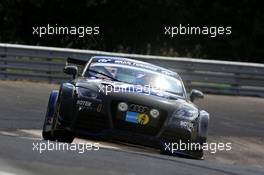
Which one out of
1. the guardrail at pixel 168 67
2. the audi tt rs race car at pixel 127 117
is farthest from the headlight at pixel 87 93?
the guardrail at pixel 168 67

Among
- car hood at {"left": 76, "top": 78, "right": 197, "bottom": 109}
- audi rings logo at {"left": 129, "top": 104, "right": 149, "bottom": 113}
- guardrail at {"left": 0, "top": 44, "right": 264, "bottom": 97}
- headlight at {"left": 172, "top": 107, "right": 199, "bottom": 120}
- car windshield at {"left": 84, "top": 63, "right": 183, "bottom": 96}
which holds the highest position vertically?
guardrail at {"left": 0, "top": 44, "right": 264, "bottom": 97}

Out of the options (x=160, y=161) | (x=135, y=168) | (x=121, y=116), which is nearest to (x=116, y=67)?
(x=121, y=116)

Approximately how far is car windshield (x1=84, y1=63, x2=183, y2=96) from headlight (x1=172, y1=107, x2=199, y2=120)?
896 millimetres

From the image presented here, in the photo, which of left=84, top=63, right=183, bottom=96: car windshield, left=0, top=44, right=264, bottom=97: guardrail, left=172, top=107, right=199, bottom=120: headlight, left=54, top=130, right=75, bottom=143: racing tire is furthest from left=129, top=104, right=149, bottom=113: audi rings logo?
left=0, top=44, right=264, bottom=97: guardrail

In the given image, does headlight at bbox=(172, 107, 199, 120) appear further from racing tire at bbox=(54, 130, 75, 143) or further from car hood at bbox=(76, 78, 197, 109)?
racing tire at bbox=(54, 130, 75, 143)

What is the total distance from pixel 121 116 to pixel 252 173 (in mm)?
2325

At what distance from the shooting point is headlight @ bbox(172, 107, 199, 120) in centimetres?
984

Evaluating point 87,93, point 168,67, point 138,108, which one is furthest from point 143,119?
point 168,67

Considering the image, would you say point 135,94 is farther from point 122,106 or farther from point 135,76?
point 135,76

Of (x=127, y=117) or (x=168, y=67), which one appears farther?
(x=168, y=67)

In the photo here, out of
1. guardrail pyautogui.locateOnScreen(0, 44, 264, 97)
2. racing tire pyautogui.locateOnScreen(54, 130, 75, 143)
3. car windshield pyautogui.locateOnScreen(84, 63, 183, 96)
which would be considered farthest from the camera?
guardrail pyautogui.locateOnScreen(0, 44, 264, 97)

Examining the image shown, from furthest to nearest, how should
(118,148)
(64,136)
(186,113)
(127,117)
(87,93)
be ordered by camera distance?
→ (118,148)
(64,136)
(186,113)
(87,93)
(127,117)

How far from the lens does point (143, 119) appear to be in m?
9.76

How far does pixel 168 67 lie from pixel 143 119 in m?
12.1
